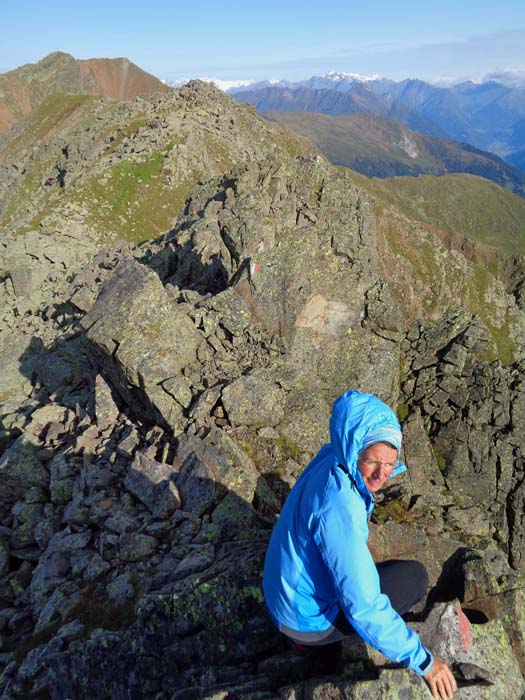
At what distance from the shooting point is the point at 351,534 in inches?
226

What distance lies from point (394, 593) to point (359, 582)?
2.47 m

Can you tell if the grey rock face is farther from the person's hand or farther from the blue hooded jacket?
the person's hand

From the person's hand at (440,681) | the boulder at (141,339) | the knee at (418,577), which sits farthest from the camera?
the boulder at (141,339)

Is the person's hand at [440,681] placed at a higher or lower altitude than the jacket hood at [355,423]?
lower

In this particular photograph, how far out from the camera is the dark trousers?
7.13m

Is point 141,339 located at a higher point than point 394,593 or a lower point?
higher

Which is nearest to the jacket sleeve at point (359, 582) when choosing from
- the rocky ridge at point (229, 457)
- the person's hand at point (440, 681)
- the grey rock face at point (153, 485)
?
the person's hand at point (440, 681)

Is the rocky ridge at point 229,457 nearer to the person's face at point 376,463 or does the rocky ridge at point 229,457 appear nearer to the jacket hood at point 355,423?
the person's face at point 376,463

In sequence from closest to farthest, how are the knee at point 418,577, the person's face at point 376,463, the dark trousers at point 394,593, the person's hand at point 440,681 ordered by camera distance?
the person's face at point 376,463
the person's hand at point 440,681
the dark trousers at point 394,593
the knee at point 418,577

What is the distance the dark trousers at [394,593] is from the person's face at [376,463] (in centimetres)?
275

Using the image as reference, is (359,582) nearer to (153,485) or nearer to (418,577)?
(418,577)

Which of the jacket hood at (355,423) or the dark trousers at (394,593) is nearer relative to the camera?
the jacket hood at (355,423)

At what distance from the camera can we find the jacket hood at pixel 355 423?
5.78m

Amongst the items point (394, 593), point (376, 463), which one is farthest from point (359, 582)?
point (394, 593)
